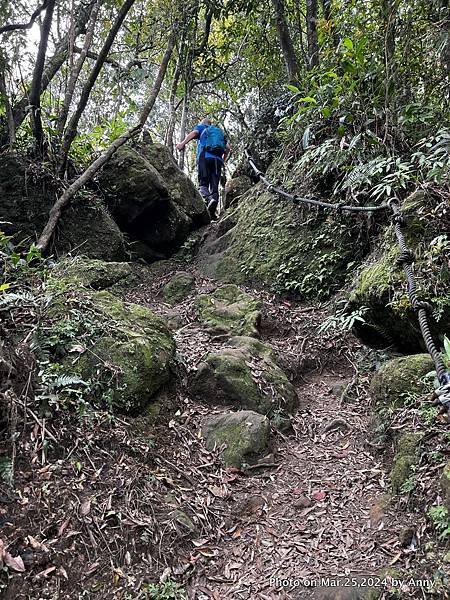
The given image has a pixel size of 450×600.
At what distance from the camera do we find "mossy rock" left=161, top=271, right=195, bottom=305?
681cm

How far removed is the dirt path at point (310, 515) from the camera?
2.49m

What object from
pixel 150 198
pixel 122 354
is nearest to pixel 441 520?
pixel 122 354

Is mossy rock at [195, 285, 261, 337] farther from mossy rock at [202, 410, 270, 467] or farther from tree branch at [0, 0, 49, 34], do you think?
tree branch at [0, 0, 49, 34]

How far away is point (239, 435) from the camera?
3643mm

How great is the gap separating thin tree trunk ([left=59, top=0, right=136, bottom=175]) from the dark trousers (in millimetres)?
3102

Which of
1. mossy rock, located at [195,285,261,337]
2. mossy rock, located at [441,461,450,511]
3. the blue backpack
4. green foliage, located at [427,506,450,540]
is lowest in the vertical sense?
green foliage, located at [427,506,450,540]

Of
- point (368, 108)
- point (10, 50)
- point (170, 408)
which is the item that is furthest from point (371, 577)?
point (10, 50)

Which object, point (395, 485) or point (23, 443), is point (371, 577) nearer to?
point (395, 485)

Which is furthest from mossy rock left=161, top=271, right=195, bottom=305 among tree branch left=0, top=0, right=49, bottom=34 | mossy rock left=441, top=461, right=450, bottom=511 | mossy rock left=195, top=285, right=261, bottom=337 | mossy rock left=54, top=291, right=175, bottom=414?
mossy rock left=441, top=461, right=450, bottom=511

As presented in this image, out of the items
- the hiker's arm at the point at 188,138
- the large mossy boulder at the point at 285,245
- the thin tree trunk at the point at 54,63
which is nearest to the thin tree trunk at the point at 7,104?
the thin tree trunk at the point at 54,63

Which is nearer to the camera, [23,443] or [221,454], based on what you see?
[23,443]

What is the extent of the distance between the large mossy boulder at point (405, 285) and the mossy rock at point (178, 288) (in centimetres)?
295

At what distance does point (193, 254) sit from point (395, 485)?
6210 millimetres

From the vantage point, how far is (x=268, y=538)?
2885 mm
